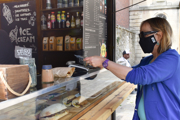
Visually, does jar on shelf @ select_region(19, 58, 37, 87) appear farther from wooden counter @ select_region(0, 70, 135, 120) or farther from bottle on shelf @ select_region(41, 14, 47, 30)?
bottle on shelf @ select_region(41, 14, 47, 30)

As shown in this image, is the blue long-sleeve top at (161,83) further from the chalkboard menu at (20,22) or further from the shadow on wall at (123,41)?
the shadow on wall at (123,41)

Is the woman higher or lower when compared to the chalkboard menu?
lower

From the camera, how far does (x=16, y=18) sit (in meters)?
3.11

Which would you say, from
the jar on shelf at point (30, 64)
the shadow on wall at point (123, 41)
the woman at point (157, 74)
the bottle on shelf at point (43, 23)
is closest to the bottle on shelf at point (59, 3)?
the bottle on shelf at point (43, 23)

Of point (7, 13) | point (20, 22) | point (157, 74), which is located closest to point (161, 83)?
point (157, 74)

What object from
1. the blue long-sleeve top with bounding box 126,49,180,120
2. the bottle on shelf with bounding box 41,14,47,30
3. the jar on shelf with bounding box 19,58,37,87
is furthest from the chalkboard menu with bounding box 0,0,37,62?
the blue long-sleeve top with bounding box 126,49,180,120

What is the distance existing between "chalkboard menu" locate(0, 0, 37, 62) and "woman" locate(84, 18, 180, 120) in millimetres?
2013

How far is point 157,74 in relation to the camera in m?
1.36

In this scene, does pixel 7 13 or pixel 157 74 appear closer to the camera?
pixel 157 74

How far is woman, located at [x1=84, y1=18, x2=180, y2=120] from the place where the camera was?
1378mm

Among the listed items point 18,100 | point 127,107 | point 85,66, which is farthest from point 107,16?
point 127,107

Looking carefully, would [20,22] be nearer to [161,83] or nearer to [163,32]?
[163,32]

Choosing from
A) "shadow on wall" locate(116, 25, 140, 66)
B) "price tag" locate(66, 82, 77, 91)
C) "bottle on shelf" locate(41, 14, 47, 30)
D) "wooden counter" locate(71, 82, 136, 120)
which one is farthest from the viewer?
"shadow on wall" locate(116, 25, 140, 66)

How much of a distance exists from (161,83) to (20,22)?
8.44ft
